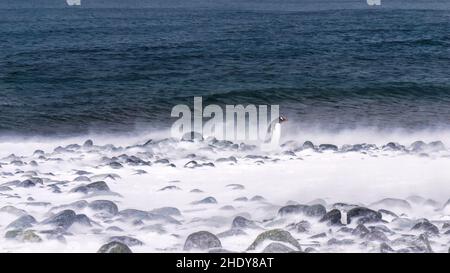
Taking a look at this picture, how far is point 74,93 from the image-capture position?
2302cm

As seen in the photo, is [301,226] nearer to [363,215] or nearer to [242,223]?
[242,223]

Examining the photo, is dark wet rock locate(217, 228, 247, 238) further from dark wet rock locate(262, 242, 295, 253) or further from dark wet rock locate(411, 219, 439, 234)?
dark wet rock locate(411, 219, 439, 234)

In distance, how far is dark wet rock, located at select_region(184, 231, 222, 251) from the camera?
7.79 metres

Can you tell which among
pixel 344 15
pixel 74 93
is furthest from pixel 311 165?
pixel 344 15

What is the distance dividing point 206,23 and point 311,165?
35.2 meters

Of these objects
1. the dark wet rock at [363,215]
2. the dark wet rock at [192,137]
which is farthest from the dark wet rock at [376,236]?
the dark wet rock at [192,137]

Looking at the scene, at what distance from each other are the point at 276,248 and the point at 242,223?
123cm

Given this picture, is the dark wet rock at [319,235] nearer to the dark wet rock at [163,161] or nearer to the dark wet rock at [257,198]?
the dark wet rock at [257,198]

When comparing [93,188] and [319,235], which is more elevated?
[93,188]

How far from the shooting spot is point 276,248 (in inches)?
296

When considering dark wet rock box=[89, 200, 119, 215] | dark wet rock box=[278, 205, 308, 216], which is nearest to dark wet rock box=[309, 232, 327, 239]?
dark wet rock box=[278, 205, 308, 216]

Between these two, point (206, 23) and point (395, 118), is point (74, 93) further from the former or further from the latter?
point (206, 23)

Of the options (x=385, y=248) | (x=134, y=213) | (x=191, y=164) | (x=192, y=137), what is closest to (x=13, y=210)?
(x=134, y=213)

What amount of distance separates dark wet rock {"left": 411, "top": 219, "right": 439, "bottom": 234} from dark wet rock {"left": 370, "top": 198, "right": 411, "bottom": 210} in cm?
104
